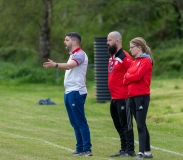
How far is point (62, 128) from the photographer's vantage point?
49.7ft

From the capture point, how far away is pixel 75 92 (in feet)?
34.2

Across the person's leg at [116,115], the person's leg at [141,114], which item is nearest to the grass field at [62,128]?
the person's leg at [116,115]

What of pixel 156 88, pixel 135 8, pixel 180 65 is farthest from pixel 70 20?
pixel 156 88

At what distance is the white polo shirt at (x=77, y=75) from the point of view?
1044cm

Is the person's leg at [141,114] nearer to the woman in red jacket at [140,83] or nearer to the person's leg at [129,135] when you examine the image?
the woman in red jacket at [140,83]

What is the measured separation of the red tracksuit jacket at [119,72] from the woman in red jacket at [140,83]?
1.06 ft

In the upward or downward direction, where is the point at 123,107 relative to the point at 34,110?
upward

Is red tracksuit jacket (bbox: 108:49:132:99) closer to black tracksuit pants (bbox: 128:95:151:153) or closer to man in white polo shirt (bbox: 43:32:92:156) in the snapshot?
black tracksuit pants (bbox: 128:95:151:153)

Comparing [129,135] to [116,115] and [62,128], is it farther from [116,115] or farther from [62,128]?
[62,128]

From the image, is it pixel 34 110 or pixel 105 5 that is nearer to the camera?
pixel 34 110

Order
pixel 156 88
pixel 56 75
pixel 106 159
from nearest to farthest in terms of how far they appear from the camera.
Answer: pixel 106 159 → pixel 156 88 → pixel 56 75

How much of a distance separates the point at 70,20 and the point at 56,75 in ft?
16.5

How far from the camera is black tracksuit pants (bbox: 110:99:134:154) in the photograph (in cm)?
1056

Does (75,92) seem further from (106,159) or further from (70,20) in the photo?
(70,20)
